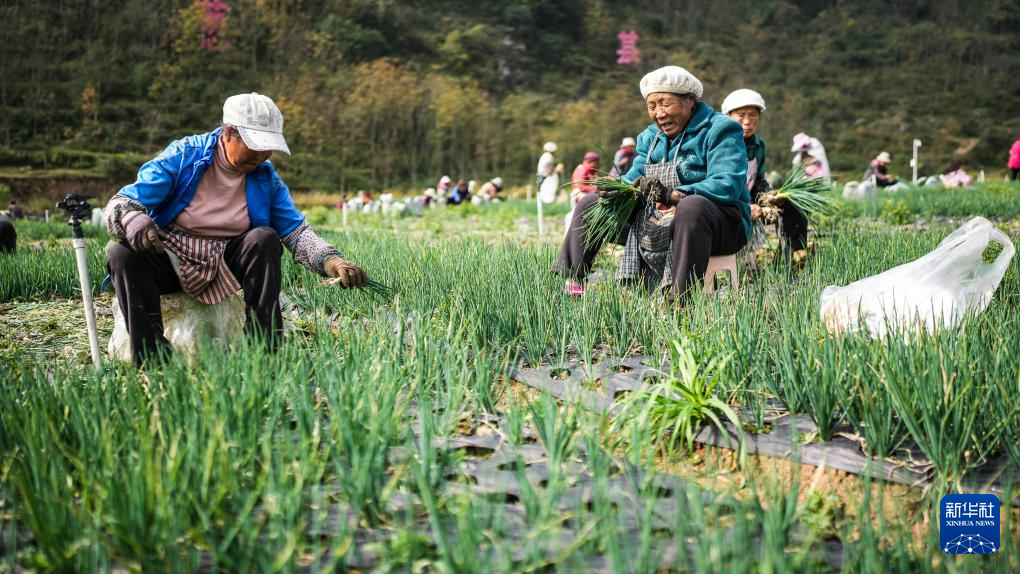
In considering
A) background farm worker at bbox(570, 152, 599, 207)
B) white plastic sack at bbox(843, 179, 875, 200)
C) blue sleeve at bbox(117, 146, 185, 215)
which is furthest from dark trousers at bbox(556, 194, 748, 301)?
white plastic sack at bbox(843, 179, 875, 200)

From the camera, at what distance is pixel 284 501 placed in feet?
4.21

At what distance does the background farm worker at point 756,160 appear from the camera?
3.86 meters

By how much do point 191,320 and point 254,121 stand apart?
0.69m

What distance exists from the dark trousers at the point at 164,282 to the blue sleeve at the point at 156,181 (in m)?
0.14

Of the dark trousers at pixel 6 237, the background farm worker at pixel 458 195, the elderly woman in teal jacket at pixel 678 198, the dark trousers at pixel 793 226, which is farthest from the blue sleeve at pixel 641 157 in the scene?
the background farm worker at pixel 458 195

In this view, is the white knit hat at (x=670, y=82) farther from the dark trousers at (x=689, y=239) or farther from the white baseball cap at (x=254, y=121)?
the white baseball cap at (x=254, y=121)

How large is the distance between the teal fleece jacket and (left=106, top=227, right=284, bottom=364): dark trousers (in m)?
1.42

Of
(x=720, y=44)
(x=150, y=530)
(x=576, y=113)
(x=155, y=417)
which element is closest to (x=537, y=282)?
(x=155, y=417)

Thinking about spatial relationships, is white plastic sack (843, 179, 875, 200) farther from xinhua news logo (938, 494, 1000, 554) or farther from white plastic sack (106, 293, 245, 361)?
xinhua news logo (938, 494, 1000, 554)

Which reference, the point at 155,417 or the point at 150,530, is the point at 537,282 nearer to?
the point at 155,417

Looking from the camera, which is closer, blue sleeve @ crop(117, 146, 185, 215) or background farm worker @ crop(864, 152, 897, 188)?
blue sleeve @ crop(117, 146, 185, 215)

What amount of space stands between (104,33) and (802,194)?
96.9 feet

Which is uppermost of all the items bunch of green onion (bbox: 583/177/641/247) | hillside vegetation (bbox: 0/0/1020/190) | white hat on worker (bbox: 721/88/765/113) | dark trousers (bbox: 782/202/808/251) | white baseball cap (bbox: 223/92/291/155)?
hillside vegetation (bbox: 0/0/1020/190)

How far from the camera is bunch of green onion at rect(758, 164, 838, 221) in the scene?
12.1 feet
